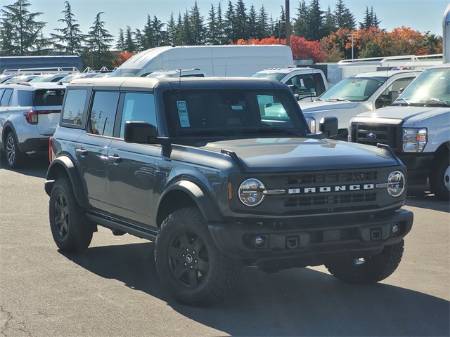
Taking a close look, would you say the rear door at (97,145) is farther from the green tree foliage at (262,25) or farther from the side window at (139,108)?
the green tree foliage at (262,25)

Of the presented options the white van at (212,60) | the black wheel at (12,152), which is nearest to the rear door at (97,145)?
the black wheel at (12,152)

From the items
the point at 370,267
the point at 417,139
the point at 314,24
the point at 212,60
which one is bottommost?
the point at 370,267

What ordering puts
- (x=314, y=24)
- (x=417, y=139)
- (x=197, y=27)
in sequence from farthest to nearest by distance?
(x=314, y=24), (x=197, y=27), (x=417, y=139)

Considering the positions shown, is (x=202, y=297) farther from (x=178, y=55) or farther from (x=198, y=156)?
(x=178, y=55)

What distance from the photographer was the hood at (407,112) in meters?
10.8

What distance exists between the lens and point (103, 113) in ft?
23.8

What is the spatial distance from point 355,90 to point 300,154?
9.71 meters

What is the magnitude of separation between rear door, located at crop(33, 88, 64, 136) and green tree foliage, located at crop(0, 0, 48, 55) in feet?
263

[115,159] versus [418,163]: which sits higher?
[115,159]

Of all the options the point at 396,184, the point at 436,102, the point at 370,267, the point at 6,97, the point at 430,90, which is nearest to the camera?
the point at 396,184

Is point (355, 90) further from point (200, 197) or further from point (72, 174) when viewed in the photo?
point (200, 197)

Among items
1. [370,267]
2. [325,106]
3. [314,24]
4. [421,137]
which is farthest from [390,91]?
[314,24]

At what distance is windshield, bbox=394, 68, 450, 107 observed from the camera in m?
11.4

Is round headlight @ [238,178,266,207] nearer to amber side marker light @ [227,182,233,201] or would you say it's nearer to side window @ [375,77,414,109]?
amber side marker light @ [227,182,233,201]
